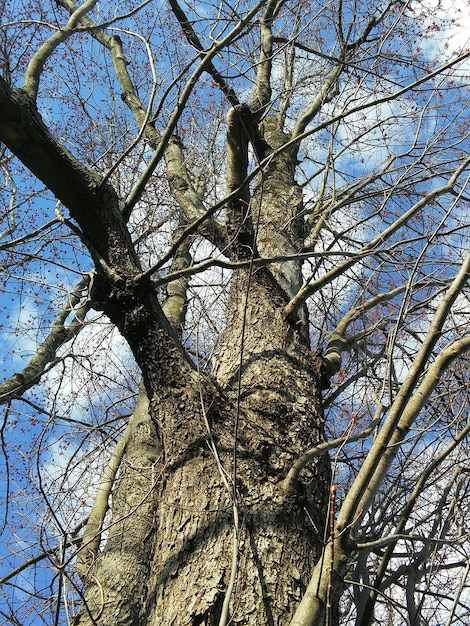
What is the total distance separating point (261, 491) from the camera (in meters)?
2.12

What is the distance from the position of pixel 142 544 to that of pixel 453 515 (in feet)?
5.97

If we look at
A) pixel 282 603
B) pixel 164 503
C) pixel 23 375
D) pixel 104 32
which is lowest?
pixel 282 603

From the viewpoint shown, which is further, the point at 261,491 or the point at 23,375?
the point at 23,375

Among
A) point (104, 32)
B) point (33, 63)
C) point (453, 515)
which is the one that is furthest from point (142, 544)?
point (104, 32)

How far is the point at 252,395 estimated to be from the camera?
2.49m

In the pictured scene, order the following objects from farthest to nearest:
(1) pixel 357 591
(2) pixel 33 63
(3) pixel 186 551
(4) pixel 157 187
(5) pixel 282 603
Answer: (4) pixel 157 187, (2) pixel 33 63, (1) pixel 357 591, (3) pixel 186 551, (5) pixel 282 603

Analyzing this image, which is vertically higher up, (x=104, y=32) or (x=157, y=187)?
(x=104, y=32)

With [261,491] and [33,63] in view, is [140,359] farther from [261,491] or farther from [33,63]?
[33,63]

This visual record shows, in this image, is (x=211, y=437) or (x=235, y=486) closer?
(x=235, y=486)

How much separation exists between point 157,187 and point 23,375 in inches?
79.0

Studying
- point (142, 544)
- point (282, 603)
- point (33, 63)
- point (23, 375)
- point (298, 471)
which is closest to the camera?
point (282, 603)

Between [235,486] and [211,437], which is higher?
[211,437]

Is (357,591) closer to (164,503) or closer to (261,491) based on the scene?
(261,491)

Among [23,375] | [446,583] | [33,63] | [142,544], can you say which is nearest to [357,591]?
[446,583]
